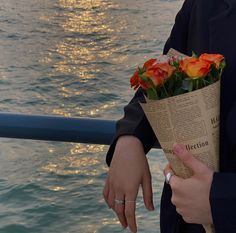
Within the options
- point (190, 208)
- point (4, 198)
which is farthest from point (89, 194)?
point (190, 208)

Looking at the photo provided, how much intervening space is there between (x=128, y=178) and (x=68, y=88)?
628cm

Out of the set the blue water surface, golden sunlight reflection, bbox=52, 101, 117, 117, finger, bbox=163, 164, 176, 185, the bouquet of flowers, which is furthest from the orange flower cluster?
golden sunlight reflection, bbox=52, 101, 117, 117

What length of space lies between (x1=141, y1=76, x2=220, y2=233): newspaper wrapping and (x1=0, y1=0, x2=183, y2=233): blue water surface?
1566 mm

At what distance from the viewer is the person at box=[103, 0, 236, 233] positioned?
0.87m

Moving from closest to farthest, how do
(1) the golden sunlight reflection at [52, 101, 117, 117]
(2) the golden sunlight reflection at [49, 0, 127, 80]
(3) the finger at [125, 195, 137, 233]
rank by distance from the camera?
(3) the finger at [125, 195, 137, 233]
(1) the golden sunlight reflection at [52, 101, 117, 117]
(2) the golden sunlight reflection at [49, 0, 127, 80]

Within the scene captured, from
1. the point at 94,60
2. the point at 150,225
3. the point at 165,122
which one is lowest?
the point at 94,60

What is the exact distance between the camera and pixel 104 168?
A: 4.52m

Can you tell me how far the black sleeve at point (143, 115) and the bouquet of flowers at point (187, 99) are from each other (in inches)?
5.7

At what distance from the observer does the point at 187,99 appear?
860mm

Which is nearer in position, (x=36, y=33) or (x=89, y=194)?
(x=89, y=194)

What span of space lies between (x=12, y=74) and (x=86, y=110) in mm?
1704

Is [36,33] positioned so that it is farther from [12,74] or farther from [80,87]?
[80,87]

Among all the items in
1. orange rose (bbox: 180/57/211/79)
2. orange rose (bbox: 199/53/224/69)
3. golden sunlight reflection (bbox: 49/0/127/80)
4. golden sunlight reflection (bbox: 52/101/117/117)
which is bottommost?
golden sunlight reflection (bbox: 49/0/127/80)

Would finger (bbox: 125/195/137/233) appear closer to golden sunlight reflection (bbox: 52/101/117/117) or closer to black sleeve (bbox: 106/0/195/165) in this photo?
black sleeve (bbox: 106/0/195/165)
